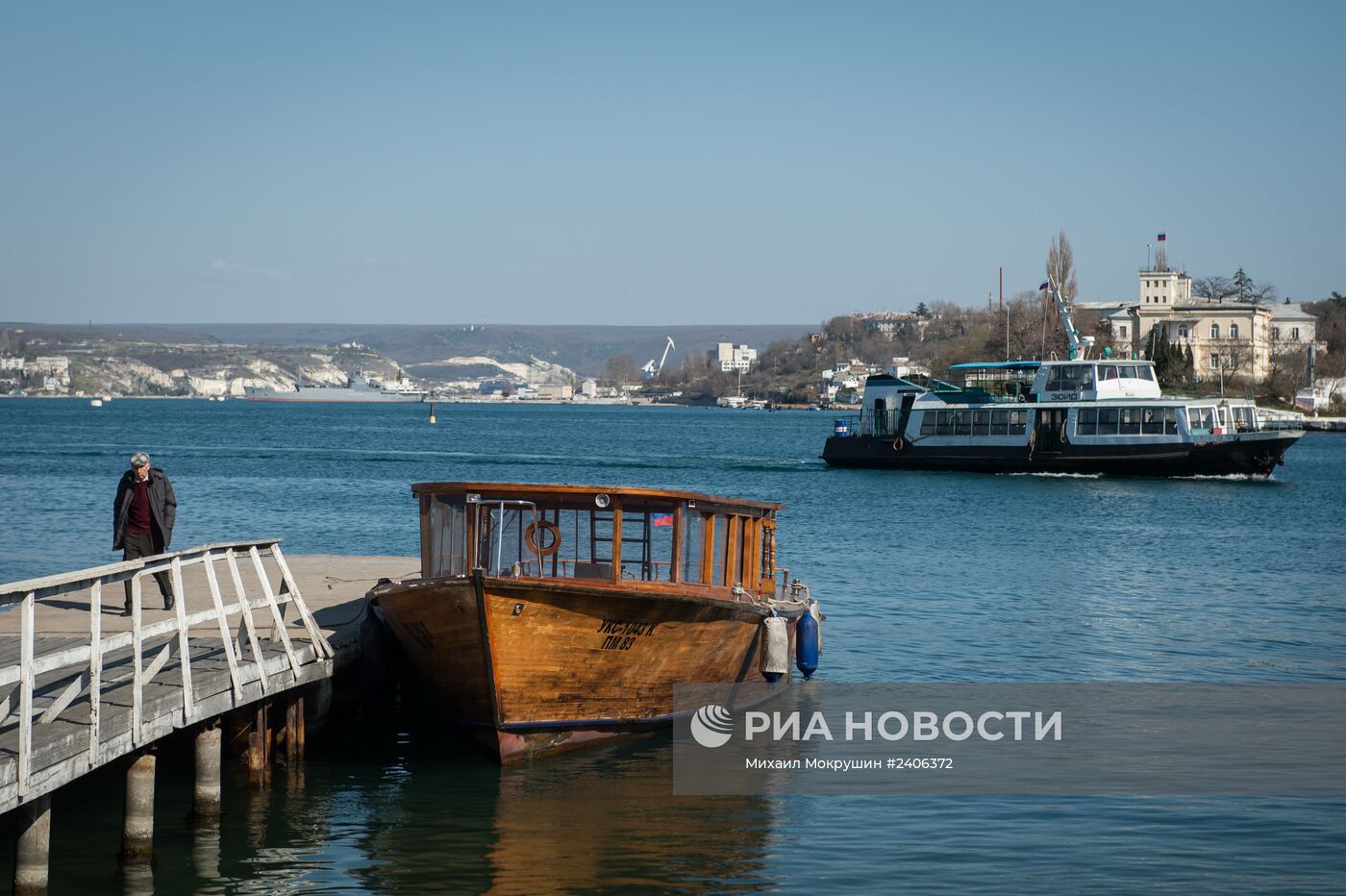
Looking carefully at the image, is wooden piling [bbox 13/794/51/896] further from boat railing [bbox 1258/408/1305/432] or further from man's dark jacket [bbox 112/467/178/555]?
boat railing [bbox 1258/408/1305/432]

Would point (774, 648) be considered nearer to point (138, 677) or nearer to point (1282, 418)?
point (138, 677)

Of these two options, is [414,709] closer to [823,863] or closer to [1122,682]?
[823,863]

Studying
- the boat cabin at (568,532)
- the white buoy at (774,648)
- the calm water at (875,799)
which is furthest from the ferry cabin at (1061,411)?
the boat cabin at (568,532)

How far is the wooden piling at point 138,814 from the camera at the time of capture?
37.6 ft

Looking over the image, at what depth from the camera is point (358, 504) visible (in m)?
47.0

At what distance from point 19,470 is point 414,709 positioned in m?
50.8

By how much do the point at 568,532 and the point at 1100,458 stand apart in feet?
168

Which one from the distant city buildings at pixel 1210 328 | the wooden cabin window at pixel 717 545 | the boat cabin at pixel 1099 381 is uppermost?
the distant city buildings at pixel 1210 328

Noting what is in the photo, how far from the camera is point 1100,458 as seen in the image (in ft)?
204

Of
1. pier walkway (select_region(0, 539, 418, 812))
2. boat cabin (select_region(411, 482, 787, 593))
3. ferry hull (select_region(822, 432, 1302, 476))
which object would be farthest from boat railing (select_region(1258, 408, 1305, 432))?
pier walkway (select_region(0, 539, 418, 812))

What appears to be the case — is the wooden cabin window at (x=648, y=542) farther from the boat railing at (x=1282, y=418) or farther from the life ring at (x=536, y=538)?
the boat railing at (x=1282, y=418)

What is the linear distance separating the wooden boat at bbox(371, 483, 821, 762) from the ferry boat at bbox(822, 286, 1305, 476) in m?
49.2

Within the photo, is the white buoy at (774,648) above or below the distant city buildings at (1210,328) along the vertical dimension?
below

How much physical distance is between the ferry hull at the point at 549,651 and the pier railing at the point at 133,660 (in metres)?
1.38
